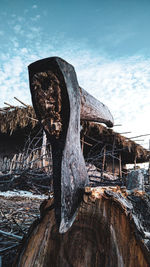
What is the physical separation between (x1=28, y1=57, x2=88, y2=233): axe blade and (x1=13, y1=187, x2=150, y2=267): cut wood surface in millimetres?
82

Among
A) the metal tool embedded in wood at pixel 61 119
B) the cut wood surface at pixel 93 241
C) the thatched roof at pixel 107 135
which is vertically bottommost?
the cut wood surface at pixel 93 241

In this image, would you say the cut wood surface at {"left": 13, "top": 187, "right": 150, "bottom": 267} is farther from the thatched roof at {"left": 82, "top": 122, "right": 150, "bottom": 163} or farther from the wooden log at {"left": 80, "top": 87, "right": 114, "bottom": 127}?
the thatched roof at {"left": 82, "top": 122, "right": 150, "bottom": 163}

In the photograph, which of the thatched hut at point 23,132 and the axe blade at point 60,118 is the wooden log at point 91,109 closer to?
the axe blade at point 60,118

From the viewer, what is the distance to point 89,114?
913 millimetres

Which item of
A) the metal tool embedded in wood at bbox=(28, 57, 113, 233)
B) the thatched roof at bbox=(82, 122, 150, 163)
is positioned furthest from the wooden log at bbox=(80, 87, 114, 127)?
the thatched roof at bbox=(82, 122, 150, 163)

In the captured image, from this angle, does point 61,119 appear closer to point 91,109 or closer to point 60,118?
point 60,118

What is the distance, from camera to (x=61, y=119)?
2.28 feet

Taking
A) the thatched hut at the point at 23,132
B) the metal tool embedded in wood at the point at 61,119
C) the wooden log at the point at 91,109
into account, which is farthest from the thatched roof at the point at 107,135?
the metal tool embedded in wood at the point at 61,119

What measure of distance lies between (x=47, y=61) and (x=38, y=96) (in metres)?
0.15

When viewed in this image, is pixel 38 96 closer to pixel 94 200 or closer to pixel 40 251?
pixel 94 200

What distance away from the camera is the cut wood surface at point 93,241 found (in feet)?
2.19

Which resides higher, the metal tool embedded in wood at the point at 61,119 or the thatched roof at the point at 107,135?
the thatched roof at the point at 107,135

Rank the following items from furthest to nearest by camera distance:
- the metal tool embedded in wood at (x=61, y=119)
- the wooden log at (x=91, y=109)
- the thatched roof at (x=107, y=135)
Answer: the thatched roof at (x=107, y=135) → the wooden log at (x=91, y=109) → the metal tool embedded in wood at (x=61, y=119)

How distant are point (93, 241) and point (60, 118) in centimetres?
54
